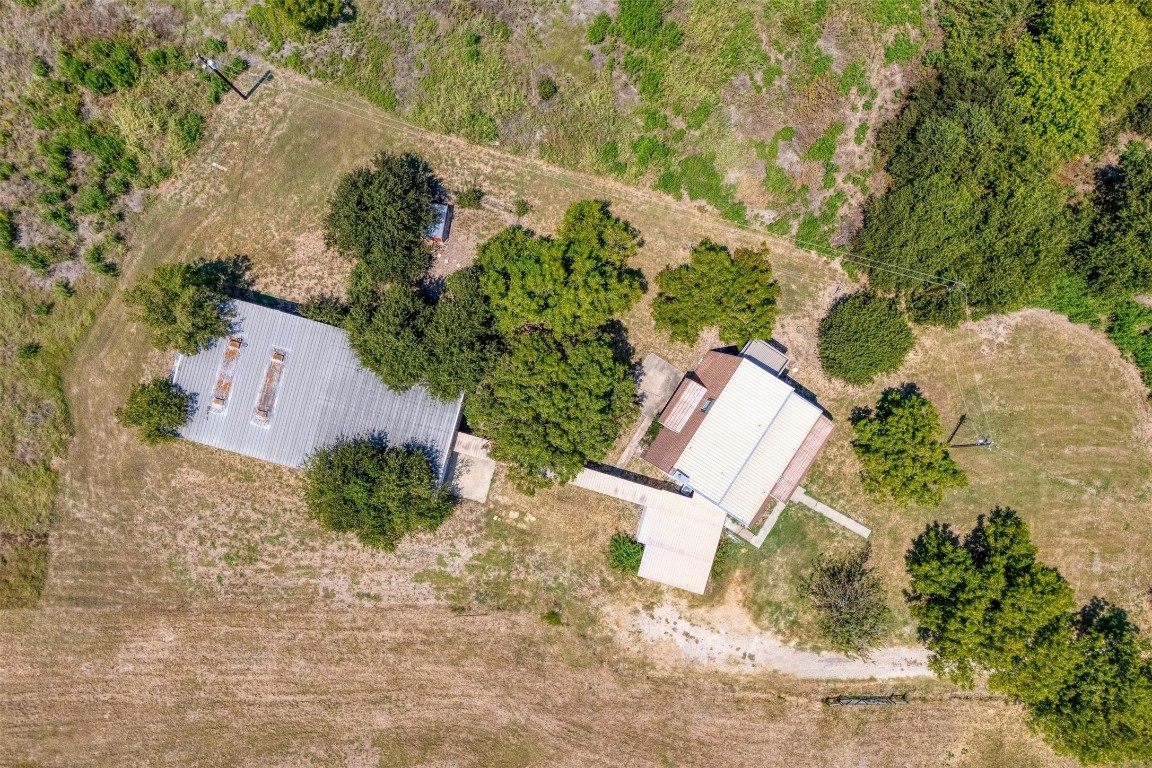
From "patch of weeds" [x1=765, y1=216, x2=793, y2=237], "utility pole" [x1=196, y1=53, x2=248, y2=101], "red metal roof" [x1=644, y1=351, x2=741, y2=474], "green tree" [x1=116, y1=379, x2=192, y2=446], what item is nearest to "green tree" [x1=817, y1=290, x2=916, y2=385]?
"patch of weeds" [x1=765, y1=216, x2=793, y2=237]

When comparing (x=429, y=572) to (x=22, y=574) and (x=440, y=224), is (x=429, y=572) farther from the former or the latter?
(x=22, y=574)

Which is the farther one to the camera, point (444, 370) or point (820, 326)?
point (820, 326)

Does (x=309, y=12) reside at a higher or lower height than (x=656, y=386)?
higher

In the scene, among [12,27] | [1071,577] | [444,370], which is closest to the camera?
[444,370]

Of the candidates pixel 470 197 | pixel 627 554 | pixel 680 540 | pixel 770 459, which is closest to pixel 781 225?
pixel 770 459

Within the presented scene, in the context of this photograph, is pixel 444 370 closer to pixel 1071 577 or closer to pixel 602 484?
pixel 602 484

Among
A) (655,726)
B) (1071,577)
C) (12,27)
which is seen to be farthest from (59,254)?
(1071,577)

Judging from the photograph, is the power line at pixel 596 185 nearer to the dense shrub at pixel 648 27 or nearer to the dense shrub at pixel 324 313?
the dense shrub at pixel 648 27
